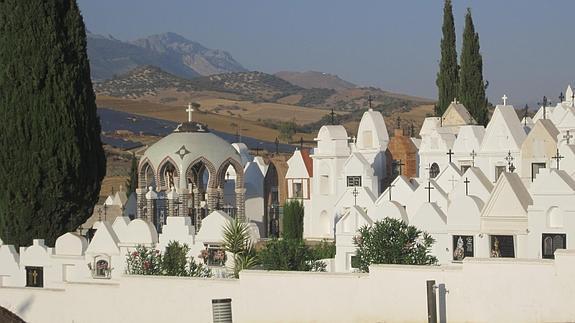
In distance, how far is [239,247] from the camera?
37000mm

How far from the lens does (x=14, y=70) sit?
42.0m

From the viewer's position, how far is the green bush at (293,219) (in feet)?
158

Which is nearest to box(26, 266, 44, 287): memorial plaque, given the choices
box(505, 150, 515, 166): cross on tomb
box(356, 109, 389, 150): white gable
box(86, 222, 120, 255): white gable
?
box(86, 222, 120, 255): white gable

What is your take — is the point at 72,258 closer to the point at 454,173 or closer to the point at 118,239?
the point at 118,239

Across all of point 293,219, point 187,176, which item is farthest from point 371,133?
point 187,176

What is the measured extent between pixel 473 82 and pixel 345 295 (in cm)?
2990

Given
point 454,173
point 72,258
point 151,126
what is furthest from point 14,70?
point 151,126

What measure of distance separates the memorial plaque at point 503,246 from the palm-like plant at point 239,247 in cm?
697

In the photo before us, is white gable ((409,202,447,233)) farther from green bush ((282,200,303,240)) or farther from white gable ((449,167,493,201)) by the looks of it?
green bush ((282,200,303,240))

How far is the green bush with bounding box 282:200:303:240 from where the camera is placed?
158 feet

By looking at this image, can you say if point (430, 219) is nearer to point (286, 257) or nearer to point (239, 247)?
point (239, 247)

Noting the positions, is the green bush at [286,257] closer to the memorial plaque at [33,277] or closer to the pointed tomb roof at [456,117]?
the memorial plaque at [33,277]

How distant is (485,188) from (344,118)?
94.0m

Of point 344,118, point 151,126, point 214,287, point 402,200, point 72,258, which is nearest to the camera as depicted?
point 214,287
